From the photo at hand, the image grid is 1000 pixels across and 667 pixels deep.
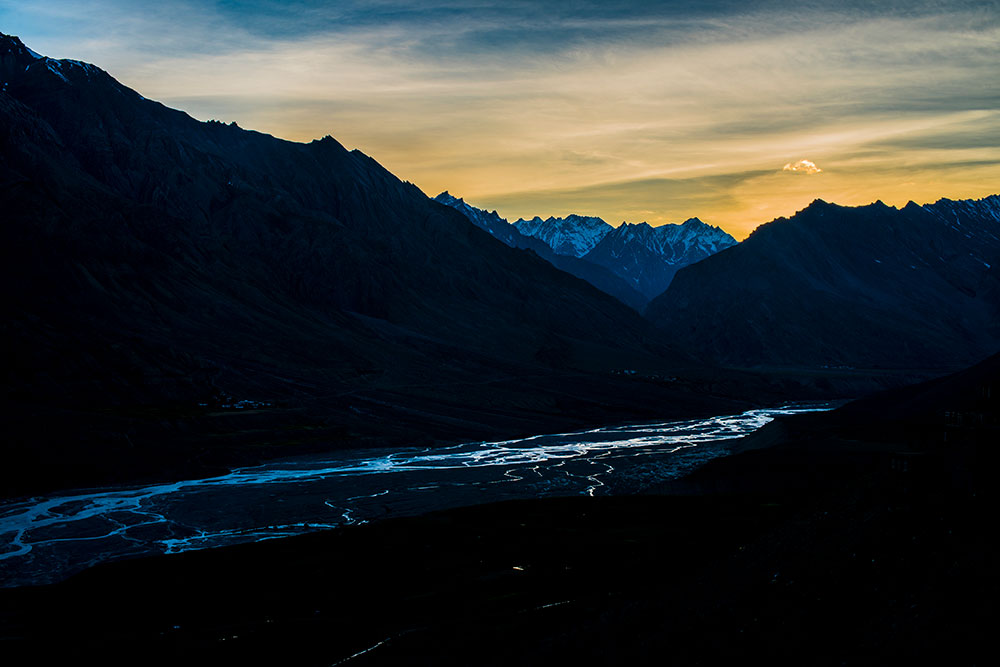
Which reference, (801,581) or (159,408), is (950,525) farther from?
(159,408)

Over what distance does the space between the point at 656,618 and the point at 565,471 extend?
78.4 meters

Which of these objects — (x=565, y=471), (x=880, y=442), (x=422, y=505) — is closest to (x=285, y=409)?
(x=565, y=471)

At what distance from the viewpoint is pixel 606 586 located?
191 feet

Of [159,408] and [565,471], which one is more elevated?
[159,408]

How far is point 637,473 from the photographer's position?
116000mm

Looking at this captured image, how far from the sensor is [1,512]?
9556 cm

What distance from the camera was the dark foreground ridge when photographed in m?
35.3

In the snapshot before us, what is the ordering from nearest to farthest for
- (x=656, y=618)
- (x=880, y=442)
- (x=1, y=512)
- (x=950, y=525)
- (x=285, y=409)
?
(x=950, y=525), (x=656, y=618), (x=1, y=512), (x=880, y=442), (x=285, y=409)

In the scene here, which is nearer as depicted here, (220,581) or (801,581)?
(801,581)

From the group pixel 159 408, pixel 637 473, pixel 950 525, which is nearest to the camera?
pixel 950 525

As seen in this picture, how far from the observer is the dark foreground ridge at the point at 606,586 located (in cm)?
3534

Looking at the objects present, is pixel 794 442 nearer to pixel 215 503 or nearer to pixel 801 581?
pixel 215 503

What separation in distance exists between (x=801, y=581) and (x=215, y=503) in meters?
74.5

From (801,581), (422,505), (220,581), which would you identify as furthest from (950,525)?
(422,505)
